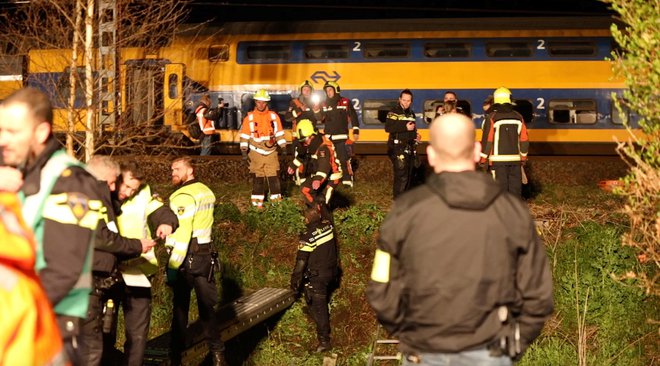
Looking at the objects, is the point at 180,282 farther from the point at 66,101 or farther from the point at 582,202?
the point at 582,202

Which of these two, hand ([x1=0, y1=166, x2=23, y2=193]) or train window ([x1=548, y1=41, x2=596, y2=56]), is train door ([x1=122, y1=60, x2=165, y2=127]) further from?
train window ([x1=548, y1=41, x2=596, y2=56])

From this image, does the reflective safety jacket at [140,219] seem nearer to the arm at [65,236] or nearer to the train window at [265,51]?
the arm at [65,236]

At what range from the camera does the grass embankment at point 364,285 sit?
11.9m

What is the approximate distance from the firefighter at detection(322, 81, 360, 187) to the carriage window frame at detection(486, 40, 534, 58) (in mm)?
6276

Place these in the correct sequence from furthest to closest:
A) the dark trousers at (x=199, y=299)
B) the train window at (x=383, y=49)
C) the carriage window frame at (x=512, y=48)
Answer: the train window at (x=383, y=49)
the carriage window frame at (x=512, y=48)
the dark trousers at (x=199, y=299)

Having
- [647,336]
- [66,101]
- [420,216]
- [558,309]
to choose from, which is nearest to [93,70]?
[66,101]

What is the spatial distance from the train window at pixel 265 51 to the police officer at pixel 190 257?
45.8ft

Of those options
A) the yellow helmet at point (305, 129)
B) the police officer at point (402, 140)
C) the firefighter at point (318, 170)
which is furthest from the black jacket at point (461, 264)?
the police officer at point (402, 140)

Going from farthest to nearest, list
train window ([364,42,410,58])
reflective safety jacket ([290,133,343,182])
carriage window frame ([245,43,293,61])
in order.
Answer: carriage window frame ([245,43,293,61]), train window ([364,42,410,58]), reflective safety jacket ([290,133,343,182])

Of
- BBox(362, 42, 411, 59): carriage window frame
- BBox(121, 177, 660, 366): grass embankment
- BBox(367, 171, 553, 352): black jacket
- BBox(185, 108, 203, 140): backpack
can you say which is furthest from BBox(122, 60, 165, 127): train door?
BBox(367, 171, 553, 352): black jacket

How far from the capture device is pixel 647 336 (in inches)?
468

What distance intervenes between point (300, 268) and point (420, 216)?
7.17m

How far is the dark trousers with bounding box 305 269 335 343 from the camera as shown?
11.8 meters

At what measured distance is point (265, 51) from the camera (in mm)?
23547
